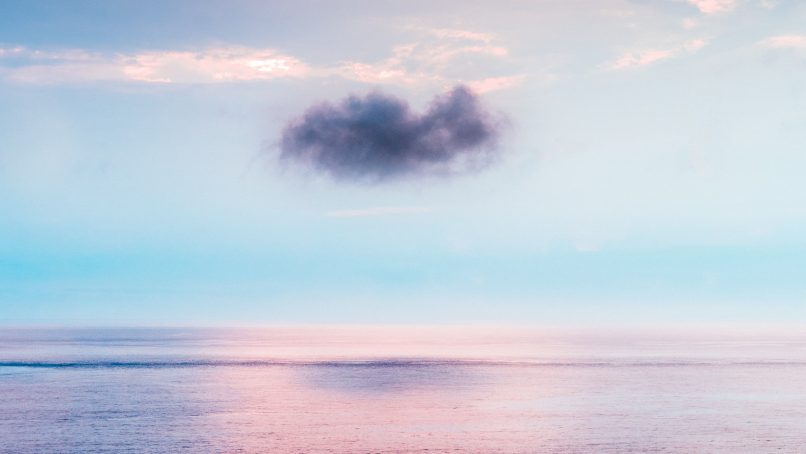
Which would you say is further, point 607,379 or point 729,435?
point 607,379

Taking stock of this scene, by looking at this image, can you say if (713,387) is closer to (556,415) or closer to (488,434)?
(556,415)

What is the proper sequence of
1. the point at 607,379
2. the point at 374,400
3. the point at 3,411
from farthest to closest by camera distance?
1. the point at 607,379
2. the point at 374,400
3. the point at 3,411

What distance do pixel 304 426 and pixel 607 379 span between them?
42013 mm

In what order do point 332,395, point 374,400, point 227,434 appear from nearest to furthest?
point 227,434
point 374,400
point 332,395

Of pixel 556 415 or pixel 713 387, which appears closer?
pixel 556 415

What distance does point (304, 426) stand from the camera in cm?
5112

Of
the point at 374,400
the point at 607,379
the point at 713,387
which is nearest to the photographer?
the point at 374,400

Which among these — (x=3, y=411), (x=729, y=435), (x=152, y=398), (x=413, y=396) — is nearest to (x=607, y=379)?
(x=413, y=396)

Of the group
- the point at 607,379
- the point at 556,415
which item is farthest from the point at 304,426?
the point at 607,379

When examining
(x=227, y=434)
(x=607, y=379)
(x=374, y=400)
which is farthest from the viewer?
(x=607, y=379)

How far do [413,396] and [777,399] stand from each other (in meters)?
26.5

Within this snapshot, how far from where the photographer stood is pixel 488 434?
4866cm

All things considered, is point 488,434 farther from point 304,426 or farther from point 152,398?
point 152,398

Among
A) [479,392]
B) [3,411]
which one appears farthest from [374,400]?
[3,411]
